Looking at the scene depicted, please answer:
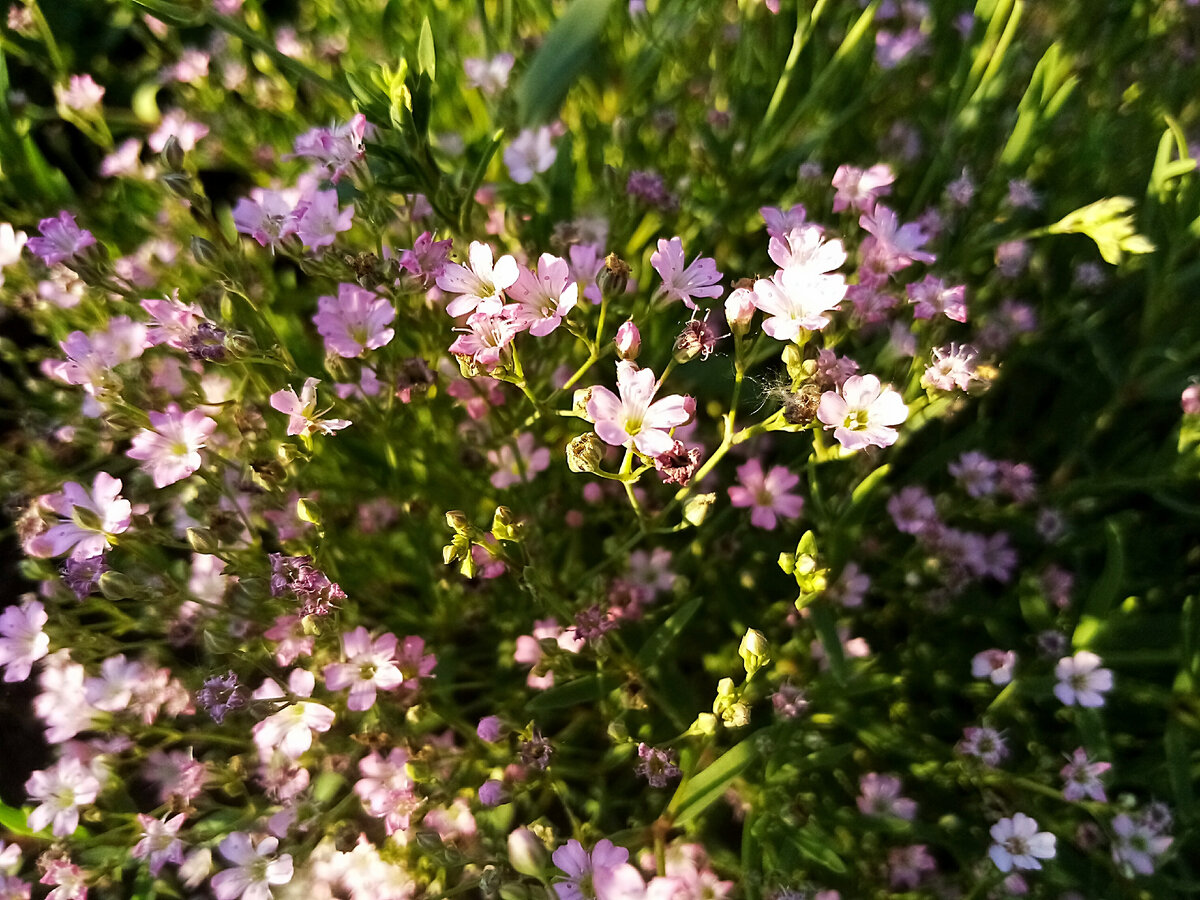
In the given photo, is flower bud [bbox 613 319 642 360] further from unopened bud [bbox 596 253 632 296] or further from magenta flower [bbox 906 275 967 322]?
magenta flower [bbox 906 275 967 322]

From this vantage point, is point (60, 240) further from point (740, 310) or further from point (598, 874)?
point (598, 874)

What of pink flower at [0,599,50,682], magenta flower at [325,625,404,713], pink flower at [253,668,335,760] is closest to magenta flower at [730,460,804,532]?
magenta flower at [325,625,404,713]

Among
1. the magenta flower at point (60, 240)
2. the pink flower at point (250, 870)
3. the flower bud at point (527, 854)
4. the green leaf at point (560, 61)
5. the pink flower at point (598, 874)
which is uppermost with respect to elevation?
the magenta flower at point (60, 240)

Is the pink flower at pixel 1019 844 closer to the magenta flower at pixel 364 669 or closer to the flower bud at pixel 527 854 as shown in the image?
the flower bud at pixel 527 854

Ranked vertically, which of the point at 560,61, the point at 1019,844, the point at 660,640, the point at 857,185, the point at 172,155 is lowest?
the point at 1019,844

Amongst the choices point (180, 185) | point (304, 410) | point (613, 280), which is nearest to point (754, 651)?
point (613, 280)

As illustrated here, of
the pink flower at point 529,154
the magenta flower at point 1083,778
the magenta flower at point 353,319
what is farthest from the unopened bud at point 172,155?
the magenta flower at point 1083,778
